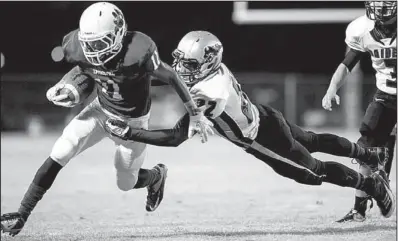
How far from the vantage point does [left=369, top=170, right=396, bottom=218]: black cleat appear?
16.9ft

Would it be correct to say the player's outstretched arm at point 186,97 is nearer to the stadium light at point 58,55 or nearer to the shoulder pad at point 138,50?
the shoulder pad at point 138,50

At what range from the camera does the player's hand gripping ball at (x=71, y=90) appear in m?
4.57

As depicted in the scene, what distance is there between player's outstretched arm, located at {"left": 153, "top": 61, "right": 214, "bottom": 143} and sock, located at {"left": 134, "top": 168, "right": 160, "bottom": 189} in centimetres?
85

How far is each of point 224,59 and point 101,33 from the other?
38.6 ft

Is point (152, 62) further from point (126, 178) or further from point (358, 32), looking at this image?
point (358, 32)

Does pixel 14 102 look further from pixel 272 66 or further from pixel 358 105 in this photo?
pixel 358 105

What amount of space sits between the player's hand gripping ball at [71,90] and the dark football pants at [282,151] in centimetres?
105

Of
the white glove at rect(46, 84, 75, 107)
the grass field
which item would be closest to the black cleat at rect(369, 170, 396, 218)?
the grass field

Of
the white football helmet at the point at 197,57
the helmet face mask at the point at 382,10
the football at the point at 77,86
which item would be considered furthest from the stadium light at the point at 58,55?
the helmet face mask at the point at 382,10

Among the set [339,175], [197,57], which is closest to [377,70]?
[339,175]

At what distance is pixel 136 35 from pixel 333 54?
12348mm

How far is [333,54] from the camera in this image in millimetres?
16438

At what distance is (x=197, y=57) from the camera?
4.63 meters

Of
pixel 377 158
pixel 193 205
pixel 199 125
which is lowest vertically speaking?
pixel 193 205
